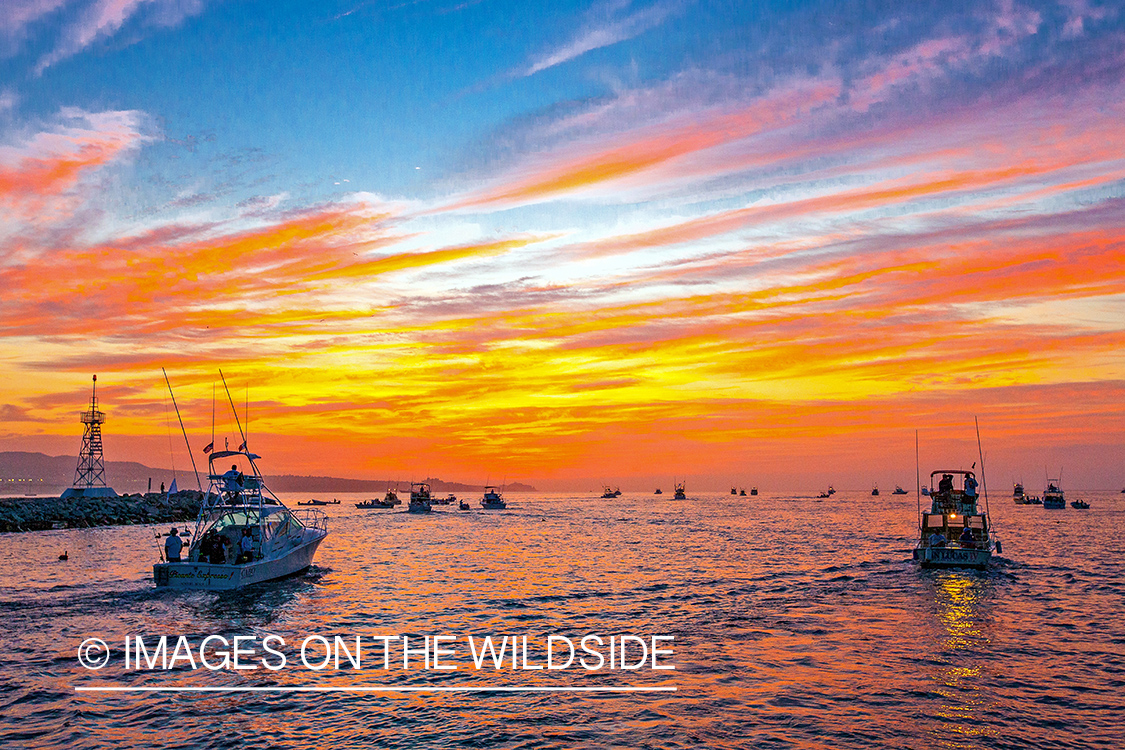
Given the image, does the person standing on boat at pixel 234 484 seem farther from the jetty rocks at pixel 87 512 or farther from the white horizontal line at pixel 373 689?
the jetty rocks at pixel 87 512

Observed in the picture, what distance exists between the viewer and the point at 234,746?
54.4 ft

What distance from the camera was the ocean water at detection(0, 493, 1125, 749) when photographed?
17734 millimetres

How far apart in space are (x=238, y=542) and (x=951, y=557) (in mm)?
42814

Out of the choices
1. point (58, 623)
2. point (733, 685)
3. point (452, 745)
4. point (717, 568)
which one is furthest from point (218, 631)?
point (717, 568)

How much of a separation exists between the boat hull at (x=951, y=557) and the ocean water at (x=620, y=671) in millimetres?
988

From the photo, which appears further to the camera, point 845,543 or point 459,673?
point 845,543

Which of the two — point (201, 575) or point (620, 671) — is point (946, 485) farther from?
point (201, 575)

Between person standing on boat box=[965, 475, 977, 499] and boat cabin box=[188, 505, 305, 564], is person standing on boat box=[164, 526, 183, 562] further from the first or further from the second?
person standing on boat box=[965, 475, 977, 499]

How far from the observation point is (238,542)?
129 ft

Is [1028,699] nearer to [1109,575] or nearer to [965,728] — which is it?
[965,728]

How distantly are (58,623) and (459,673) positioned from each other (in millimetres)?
17897

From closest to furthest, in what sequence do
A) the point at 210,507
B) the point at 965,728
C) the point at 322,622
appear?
the point at 965,728
the point at 322,622
the point at 210,507

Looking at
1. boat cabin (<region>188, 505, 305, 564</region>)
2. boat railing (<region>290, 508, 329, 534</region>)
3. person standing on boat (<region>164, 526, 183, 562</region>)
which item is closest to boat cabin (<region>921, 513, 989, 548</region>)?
boat railing (<region>290, 508, 329, 534</region>)

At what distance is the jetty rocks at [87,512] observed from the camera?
83812mm
